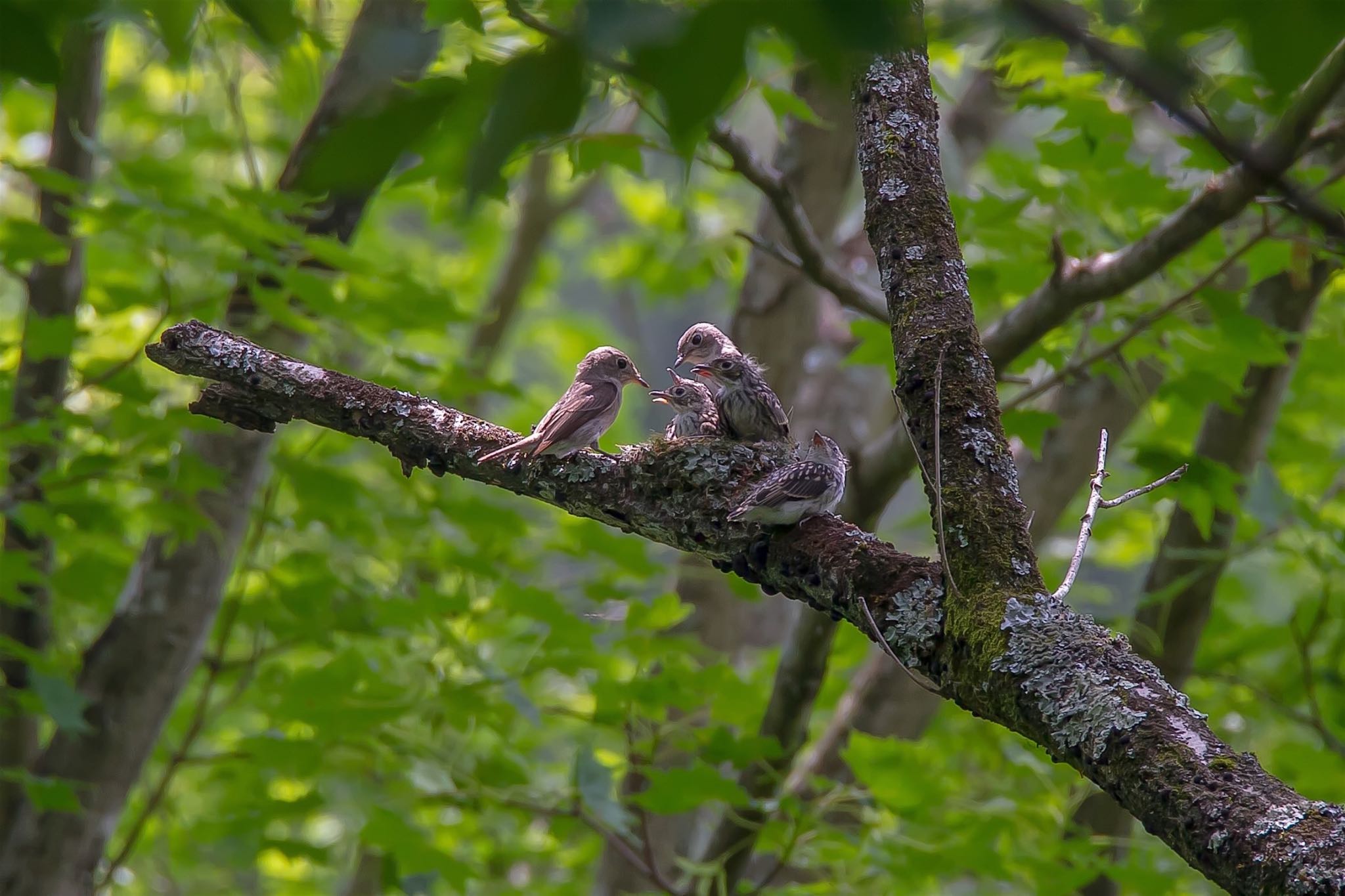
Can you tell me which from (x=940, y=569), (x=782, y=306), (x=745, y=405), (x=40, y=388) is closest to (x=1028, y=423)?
(x=745, y=405)

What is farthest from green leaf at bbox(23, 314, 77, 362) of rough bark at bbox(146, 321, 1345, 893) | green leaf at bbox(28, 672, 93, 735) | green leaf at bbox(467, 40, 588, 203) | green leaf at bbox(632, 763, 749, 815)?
green leaf at bbox(467, 40, 588, 203)

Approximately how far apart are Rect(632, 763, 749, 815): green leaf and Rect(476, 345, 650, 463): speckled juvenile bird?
1.28 m

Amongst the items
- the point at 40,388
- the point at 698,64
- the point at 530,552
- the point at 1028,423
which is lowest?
the point at 40,388

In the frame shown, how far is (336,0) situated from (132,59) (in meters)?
3.13

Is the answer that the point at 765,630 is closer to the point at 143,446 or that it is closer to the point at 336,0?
the point at 143,446

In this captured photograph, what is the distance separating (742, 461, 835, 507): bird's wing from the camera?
2.58 meters

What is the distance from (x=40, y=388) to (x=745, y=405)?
3193mm

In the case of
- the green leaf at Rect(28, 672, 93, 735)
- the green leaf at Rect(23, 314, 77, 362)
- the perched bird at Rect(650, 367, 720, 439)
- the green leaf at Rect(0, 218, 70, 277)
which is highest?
the perched bird at Rect(650, 367, 720, 439)

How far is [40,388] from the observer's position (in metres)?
5.02

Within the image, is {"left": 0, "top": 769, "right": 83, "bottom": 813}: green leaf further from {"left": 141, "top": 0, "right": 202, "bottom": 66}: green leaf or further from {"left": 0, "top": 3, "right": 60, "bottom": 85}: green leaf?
{"left": 0, "top": 3, "right": 60, "bottom": 85}: green leaf

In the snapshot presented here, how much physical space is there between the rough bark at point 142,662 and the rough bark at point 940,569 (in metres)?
2.46

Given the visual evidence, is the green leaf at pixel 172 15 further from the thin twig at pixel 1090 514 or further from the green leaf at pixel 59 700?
the green leaf at pixel 59 700

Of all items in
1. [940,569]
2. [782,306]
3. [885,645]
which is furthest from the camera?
[782,306]

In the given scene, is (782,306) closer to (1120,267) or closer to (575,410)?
(1120,267)
